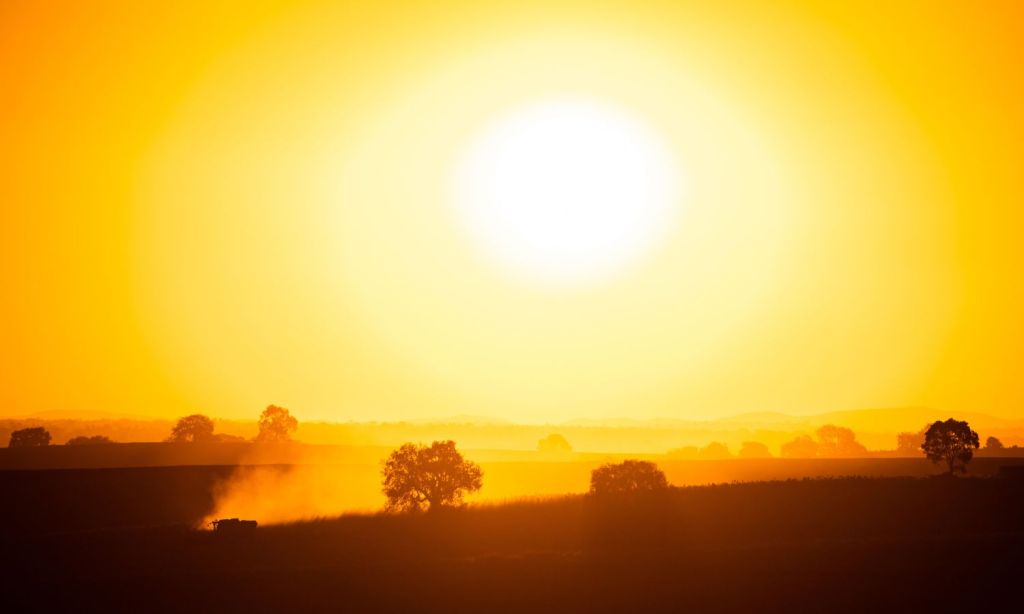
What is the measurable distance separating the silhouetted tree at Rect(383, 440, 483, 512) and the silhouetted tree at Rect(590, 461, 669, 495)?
1250 centimetres

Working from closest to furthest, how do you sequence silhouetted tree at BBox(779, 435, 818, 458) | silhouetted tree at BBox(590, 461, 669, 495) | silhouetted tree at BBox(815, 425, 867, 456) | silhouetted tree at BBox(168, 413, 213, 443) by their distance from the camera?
silhouetted tree at BBox(590, 461, 669, 495) → silhouetted tree at BBox(168, 413, 213, 443) → silhouetted tree at BBox(815, 425, 867, 456) → silhouetted tree at BBox(779, 435, 818, 458)

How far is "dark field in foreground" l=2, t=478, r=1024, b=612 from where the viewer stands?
48469 mm

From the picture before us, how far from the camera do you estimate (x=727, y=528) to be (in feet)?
222

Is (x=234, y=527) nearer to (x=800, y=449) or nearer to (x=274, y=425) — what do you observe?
(x=274, y=425)

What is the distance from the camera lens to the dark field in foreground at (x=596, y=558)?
48.5 metres

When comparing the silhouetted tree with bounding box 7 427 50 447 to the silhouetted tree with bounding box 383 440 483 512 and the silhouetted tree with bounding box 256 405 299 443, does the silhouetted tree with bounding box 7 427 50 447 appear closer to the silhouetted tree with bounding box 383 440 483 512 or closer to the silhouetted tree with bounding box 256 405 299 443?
the silhouetted tree with bounding box 256 405 299 443

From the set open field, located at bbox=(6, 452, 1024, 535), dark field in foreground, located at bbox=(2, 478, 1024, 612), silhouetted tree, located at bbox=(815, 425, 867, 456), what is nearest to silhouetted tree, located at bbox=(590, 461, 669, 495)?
dark field in foreground, located at bbox=(2, 478, 1024, 612)

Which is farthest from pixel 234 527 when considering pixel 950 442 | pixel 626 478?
pixel 950 442

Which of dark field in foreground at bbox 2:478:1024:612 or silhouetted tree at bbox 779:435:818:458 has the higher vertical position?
silhouetted tree at bbox 779:435:818:458

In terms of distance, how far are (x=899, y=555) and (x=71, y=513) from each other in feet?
225

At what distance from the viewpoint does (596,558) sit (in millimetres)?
58281

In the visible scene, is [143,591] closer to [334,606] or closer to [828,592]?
[334,606]

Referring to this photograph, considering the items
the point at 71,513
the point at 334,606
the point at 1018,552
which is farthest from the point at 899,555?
the point at 71,513

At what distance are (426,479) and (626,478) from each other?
19875 millimetres
